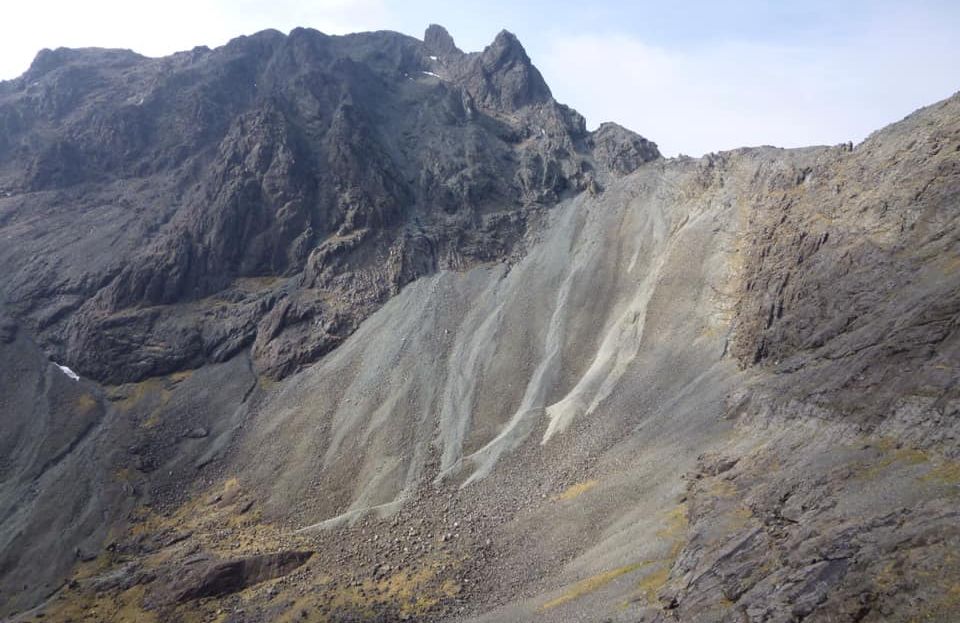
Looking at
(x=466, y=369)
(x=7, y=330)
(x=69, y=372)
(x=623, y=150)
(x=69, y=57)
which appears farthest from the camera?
(x=69, y=57)

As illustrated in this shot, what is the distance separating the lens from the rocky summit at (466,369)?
40844 mm

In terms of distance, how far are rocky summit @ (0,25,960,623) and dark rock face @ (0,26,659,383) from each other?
2.00ft

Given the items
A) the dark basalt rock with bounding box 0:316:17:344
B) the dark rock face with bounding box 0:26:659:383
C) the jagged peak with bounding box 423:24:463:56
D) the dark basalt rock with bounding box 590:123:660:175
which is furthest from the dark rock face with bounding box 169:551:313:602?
the jagged peak with bounding box 423:24:463:56

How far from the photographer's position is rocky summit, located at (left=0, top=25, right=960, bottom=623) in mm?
40844

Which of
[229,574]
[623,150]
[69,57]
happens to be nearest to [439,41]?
[623,150]

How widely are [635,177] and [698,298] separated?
107 ft

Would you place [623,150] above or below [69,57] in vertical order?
below

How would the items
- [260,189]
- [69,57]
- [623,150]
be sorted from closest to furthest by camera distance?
[260,189] < [623,150] < [69,57]

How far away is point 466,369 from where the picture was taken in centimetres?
7431

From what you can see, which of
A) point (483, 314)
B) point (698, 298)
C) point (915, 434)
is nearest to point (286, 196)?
point (483, 314)

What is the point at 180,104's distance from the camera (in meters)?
125

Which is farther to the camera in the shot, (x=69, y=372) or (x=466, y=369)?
(x=69, y=372)

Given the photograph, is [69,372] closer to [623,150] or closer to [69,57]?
[623,150]

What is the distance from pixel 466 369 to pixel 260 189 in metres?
49.2
